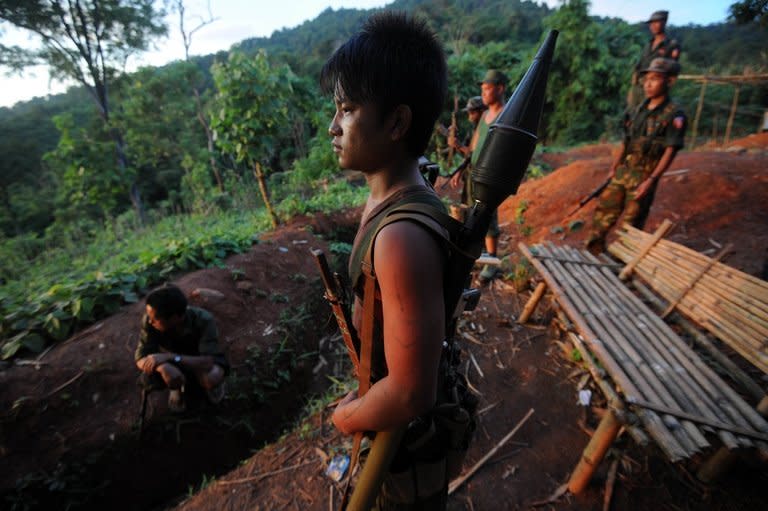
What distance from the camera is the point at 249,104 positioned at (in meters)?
6.66

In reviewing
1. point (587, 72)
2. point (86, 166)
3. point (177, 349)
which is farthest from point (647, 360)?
point (587, 72)

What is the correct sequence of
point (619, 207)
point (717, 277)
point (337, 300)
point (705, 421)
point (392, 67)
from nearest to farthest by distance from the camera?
point (392, 67)
point (337, 300)
point (705, 421)
point (717, 277)
point (619, 207)

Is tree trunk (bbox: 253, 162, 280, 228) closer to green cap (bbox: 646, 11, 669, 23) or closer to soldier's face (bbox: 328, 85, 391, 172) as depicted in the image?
soldier's face (bbox: 328, 85, 391, 172)

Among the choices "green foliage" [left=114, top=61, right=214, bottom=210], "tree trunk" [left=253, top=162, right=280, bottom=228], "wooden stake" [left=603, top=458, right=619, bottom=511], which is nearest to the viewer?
"wooden stake" [left=603, top=458, right=619, bottom=511]

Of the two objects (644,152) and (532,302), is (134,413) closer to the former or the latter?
(532,302)

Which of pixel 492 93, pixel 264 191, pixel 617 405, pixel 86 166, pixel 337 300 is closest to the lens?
pixel 337 300

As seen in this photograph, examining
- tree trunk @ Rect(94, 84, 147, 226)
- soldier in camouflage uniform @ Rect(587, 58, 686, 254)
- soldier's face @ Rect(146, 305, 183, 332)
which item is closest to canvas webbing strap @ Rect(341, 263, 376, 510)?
soldier's face @ Rect(146, 305, 183, 332)

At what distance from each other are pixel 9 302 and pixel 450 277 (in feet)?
20.3

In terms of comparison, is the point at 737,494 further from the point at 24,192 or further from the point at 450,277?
the point at 24,192

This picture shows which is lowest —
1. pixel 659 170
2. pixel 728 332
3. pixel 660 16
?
pixel 728 332

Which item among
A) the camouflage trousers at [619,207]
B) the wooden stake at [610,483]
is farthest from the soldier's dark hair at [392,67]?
the camouflage trousers at [619,207]

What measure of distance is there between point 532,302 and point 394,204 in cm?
353

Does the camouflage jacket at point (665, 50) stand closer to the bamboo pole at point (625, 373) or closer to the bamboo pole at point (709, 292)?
the bamboo pole at point (709, 292)

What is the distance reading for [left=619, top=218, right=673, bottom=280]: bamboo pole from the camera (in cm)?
363
